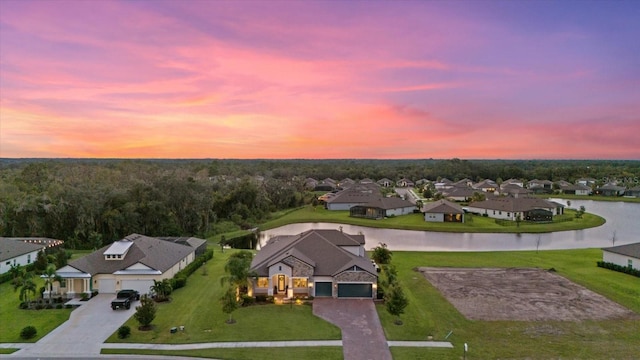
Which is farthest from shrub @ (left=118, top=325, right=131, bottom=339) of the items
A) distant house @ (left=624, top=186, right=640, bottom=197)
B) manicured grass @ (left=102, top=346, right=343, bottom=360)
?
distant house @ (left=624, top=186, right=640, bottom=197)

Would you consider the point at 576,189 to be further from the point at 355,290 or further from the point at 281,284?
the point at 281,284

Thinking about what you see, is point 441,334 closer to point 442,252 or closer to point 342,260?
point 342,260

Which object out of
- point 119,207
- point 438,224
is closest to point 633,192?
point 438,224

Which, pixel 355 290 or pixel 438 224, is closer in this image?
pixel 355 290

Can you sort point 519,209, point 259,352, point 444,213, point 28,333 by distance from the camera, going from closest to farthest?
point 259,352 → point 28,333 → point 519,209 → point 444,213

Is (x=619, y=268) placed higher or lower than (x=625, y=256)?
lower

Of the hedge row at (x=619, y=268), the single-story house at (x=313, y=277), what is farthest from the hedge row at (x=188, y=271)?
the hedge row at (x=619, y=268)

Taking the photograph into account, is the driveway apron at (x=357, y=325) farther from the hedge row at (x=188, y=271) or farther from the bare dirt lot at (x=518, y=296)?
the hedge row at (x=188, y=271)
